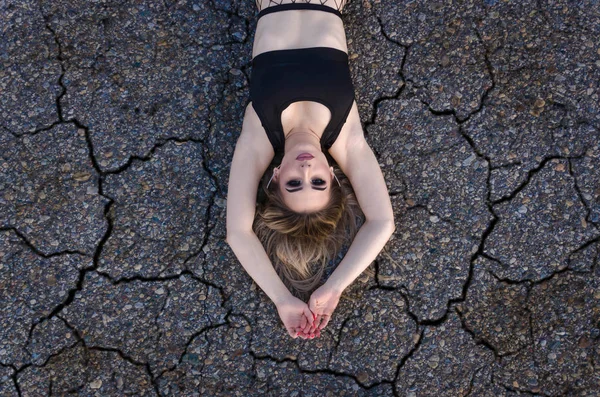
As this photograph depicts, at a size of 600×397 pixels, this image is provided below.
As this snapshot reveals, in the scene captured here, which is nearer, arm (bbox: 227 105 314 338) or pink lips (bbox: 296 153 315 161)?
pink lips (bbox: 296 153 315 161)

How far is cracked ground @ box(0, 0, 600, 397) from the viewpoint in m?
2.94

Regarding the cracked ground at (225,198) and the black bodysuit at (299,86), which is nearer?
the black bodysuit at (299,86)

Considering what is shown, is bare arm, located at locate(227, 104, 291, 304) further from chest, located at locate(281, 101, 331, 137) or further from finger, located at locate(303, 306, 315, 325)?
chest, located at locate(281, 101, 331, 137)

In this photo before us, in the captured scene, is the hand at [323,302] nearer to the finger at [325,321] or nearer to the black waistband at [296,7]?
the finger at [325,321]

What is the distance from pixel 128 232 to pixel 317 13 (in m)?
1.73

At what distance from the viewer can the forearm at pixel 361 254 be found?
8.99 feet

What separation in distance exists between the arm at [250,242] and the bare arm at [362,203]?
257 millimetres

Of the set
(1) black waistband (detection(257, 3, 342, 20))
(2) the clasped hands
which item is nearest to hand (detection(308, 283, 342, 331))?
(2) the clasped hands

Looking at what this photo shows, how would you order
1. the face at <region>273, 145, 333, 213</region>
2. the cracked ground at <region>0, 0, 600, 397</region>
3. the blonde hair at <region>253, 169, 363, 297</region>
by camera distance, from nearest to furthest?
the face at <region>273, 145, 333, 213</region> < the blonde hair at <region>253, 169, 363, 297</region> < the cracked ground at <region>0, 0, 600, 397</region>

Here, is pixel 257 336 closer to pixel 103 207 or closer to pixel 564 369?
pixel 103 207

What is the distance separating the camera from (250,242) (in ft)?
9.00

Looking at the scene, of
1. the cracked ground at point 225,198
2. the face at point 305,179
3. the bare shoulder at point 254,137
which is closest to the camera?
the face at point 305,179

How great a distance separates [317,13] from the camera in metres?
2.92

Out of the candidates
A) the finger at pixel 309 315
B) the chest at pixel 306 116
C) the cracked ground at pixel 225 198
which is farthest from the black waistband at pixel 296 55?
the finger at pixel 309 315
